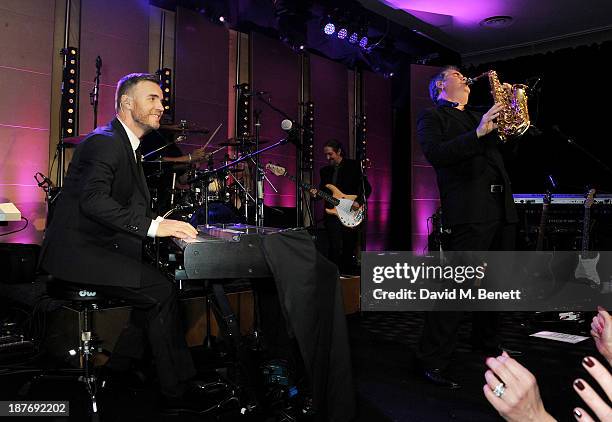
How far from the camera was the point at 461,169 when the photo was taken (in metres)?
3.11

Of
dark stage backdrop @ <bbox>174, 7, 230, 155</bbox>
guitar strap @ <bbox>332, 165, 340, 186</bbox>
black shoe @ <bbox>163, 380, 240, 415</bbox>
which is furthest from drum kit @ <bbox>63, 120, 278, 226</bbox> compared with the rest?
black shoe @ <bbox>163, 380, 240, 415</bbox>

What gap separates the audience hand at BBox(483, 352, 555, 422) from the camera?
0.86m

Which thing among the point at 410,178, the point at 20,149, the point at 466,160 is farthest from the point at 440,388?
the point at 410,178

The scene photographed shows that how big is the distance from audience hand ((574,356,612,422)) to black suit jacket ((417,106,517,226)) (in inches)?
81.7

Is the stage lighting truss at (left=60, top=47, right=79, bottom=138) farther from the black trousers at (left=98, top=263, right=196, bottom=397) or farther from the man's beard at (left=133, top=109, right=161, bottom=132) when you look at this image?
the black trousers at (left=98, top=263, right=196, bottom=397)

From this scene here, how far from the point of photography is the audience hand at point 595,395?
2.86 ft

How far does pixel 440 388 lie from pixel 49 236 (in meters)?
2.17

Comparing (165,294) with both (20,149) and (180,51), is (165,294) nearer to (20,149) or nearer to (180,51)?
(20,149)

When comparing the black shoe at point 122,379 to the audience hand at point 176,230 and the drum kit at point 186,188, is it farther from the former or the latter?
the drum kit at point 186,188

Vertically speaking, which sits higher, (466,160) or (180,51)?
(180,51)

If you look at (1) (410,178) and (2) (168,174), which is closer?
(2) (168,174)

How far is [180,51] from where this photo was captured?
641cm

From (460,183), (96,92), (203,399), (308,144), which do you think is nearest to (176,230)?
(203,399)

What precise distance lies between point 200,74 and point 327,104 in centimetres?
242
